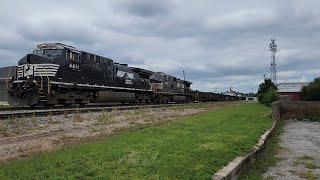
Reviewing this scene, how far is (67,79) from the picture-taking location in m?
23.4

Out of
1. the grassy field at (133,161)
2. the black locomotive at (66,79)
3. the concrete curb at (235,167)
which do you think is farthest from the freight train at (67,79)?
the concrete curb at (235,167)

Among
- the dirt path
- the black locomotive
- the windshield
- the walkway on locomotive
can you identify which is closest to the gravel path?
the dirt path

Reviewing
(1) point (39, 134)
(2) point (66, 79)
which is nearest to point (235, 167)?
(1) point (39, 134)

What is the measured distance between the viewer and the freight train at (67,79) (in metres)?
21.2

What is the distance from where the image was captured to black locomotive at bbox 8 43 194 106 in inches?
836

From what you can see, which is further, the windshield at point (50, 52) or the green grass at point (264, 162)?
the windshield at point (50, 52)

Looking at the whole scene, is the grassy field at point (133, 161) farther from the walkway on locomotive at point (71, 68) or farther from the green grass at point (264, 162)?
the walkway on locomotive at point (71, 68)

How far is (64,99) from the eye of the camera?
2358cm

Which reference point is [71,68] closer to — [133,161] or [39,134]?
[39,134]

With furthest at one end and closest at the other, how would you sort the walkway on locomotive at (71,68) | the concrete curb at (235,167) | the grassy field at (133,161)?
the walkway on locomotive at (71,68)
the concrete curb at (235,167)
the grassy field at (133,161)

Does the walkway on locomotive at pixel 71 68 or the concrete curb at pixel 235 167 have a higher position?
the walkway on locomotive at pixel 71 68

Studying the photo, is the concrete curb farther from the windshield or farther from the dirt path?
the windshield

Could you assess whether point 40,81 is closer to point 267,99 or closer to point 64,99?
point 64,99

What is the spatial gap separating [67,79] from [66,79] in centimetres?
11
